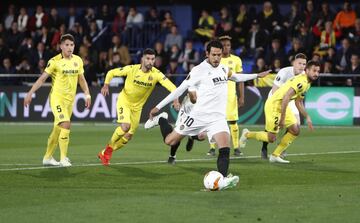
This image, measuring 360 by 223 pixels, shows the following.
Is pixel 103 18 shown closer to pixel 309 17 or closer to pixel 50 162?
pixel 309 17

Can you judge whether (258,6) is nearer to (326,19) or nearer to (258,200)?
(326,19)

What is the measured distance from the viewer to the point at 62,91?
1605cm

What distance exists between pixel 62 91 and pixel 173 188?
406 cm

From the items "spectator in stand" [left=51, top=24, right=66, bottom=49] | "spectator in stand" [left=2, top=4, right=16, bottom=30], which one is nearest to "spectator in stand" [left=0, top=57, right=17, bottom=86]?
"spectator in stand" [left=51, top=24, right=66, bottom=49]

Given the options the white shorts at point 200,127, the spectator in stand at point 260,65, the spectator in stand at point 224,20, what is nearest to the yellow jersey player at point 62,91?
the white shorts at point 200,127

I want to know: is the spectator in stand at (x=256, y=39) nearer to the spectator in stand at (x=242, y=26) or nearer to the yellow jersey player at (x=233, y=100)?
the spectator in stand at (x=242, y=26)

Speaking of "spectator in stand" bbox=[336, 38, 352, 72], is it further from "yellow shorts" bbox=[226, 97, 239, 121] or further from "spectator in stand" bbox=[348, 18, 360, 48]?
"yellow shorts" bbox=[226, 97, 239, 121]

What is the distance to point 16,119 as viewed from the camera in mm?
30078

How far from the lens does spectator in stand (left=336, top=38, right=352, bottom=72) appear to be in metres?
28.1

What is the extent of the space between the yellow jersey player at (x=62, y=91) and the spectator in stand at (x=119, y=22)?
17.5m

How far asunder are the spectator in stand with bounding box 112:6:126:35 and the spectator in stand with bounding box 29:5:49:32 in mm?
2427

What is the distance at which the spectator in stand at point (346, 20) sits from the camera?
98.1 ft

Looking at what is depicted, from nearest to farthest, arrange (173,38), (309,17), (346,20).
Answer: (346,20)
(309,17)
(173,38)

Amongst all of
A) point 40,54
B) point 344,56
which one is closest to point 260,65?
point 344,56
